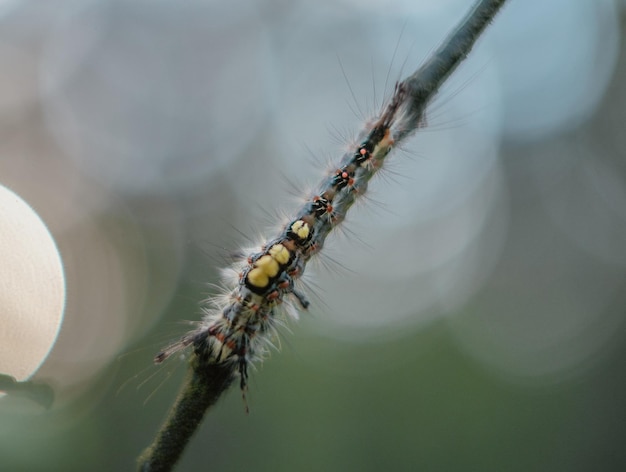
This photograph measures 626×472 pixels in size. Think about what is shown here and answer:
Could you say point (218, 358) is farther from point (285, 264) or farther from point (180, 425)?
point (285, 264)

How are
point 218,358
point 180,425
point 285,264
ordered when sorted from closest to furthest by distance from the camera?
point 180,425, point 218,358, point 285,264

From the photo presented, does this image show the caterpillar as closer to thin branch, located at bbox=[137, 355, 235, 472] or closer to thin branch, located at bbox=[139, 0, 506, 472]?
thin branch, located at bbox=[139, 0, 506, 472]

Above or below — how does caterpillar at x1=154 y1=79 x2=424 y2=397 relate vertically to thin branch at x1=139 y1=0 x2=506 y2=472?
above

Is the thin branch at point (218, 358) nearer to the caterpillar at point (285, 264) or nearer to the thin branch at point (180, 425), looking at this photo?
the thin branch at point (180, 425)

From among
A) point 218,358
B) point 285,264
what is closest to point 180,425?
point 218,358

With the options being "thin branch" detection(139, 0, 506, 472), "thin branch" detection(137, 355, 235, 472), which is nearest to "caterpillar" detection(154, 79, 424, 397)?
"thin branch" detection(139, 0, 506, 472)

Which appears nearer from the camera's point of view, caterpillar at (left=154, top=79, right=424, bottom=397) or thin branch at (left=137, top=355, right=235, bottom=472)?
thin branch at (left=137, top=355, right=235, bottom=472)

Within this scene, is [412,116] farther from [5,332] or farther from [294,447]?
[294,447]

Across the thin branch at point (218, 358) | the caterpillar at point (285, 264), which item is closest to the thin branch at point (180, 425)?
the thin branch at point (218, 358)

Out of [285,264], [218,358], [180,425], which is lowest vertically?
[180,425]

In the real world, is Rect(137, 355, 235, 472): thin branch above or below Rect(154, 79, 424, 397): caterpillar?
below

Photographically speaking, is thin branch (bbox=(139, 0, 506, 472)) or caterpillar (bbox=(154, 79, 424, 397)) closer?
thin branch (bbox=(139, 0, 506, 472))
